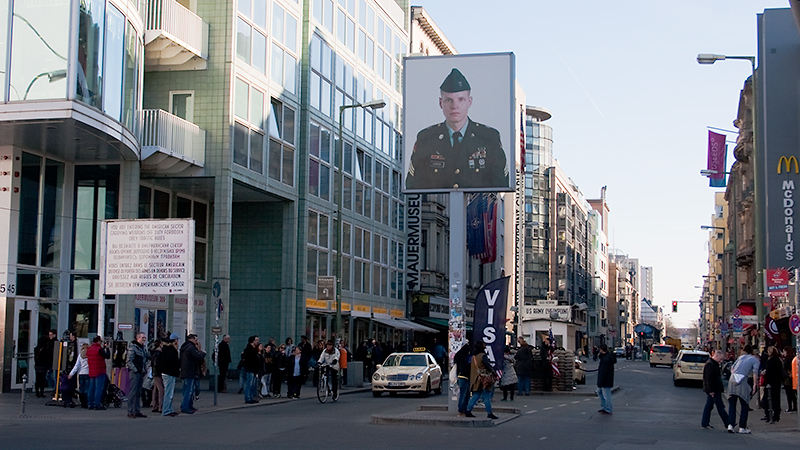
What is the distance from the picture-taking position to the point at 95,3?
24156 millimetres

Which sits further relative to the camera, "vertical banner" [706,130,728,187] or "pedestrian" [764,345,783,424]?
"vertical banner" [706,130,728,187]

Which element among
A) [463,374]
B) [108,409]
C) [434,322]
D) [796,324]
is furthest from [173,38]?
[434,322]

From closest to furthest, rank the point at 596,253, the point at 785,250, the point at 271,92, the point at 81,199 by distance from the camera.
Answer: the point at 81,199 → the point at 271,92 → the point at 785,250 → the point at 596,253

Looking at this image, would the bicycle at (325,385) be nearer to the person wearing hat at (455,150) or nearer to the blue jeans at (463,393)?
the blue jeans at (463,393)

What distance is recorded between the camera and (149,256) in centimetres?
2223

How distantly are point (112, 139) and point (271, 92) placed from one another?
1134cm

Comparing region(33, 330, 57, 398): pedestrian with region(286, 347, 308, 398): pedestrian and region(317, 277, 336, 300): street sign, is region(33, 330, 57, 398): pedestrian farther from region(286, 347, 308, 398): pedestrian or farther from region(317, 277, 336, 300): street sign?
region(317, 277, 336, 300): street sign

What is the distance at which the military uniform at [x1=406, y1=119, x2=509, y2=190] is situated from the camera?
2088 centimetres

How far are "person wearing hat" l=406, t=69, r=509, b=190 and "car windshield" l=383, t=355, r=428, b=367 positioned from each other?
9.52 metres

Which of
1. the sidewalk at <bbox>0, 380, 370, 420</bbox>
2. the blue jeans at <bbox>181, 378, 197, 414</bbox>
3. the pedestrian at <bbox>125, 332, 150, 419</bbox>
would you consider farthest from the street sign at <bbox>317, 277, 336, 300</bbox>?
the pedestrian at <bbox>125, 332, 150, 419</bbox>

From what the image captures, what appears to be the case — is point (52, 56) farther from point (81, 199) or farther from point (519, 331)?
point (519, 331)

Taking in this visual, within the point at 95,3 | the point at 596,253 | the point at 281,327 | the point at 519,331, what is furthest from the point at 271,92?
the point at 596,253

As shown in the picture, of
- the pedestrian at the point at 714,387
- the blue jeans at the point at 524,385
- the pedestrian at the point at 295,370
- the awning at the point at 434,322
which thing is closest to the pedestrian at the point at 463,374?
the pedestrian at the point at 714,387

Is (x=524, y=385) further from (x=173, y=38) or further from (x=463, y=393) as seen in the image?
(x=173, y=38)
